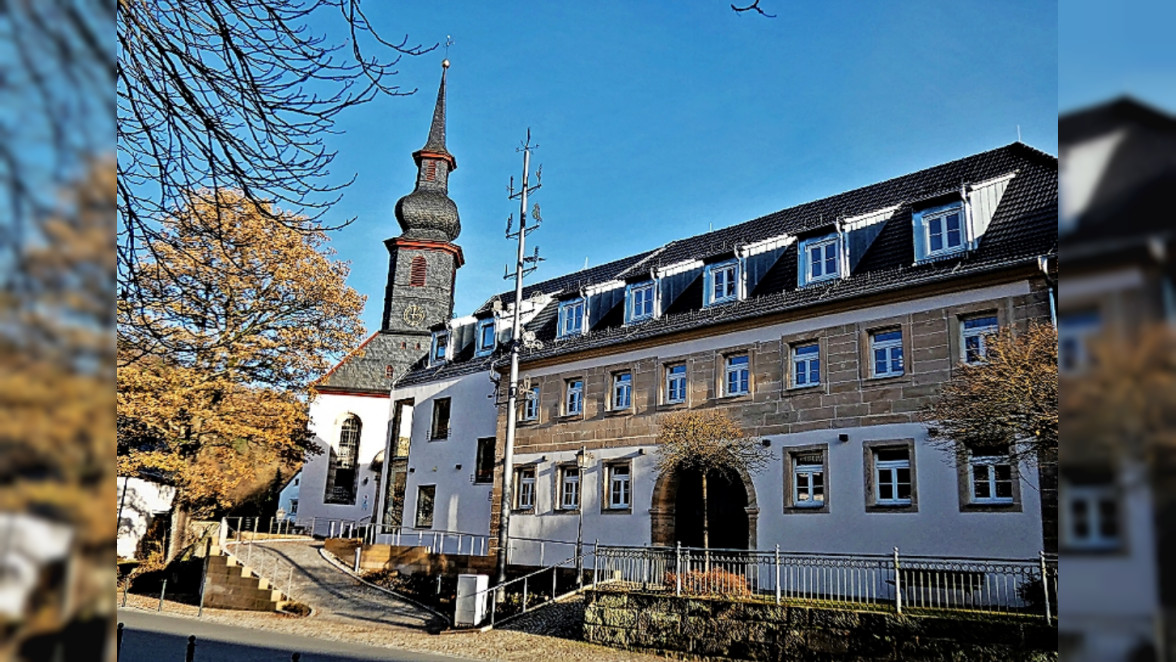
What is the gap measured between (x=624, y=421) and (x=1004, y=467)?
10532 mm

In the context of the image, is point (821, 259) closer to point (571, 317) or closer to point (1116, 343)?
point (571, 317)

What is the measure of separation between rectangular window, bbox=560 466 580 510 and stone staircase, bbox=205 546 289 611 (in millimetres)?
8406

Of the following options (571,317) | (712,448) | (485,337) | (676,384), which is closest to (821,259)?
(676,384)

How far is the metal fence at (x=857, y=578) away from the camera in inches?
564

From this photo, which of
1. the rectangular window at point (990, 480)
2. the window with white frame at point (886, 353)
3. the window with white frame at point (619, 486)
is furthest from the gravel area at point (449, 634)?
the window with white frame at point (886, 353)

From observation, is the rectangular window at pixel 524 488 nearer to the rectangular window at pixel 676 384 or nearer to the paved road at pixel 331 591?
the paved road at pixel 331 591

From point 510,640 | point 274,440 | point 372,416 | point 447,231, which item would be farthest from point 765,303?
point 447,231

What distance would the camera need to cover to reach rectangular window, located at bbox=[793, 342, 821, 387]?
20.5 metres

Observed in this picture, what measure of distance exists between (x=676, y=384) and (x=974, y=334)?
822 cm

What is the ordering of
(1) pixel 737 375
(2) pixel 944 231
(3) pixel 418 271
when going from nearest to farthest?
(2) pixel 944 231 → (1) pixel 737 375 → (3) pixel 418 271

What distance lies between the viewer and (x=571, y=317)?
28828 mm

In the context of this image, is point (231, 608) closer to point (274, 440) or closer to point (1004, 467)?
point (274, 440)

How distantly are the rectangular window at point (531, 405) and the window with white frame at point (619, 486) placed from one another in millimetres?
4151

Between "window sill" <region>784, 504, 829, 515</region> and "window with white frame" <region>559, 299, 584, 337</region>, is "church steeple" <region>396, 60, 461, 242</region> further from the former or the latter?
"window sill" <region>784, 504, 829, 515</region>
